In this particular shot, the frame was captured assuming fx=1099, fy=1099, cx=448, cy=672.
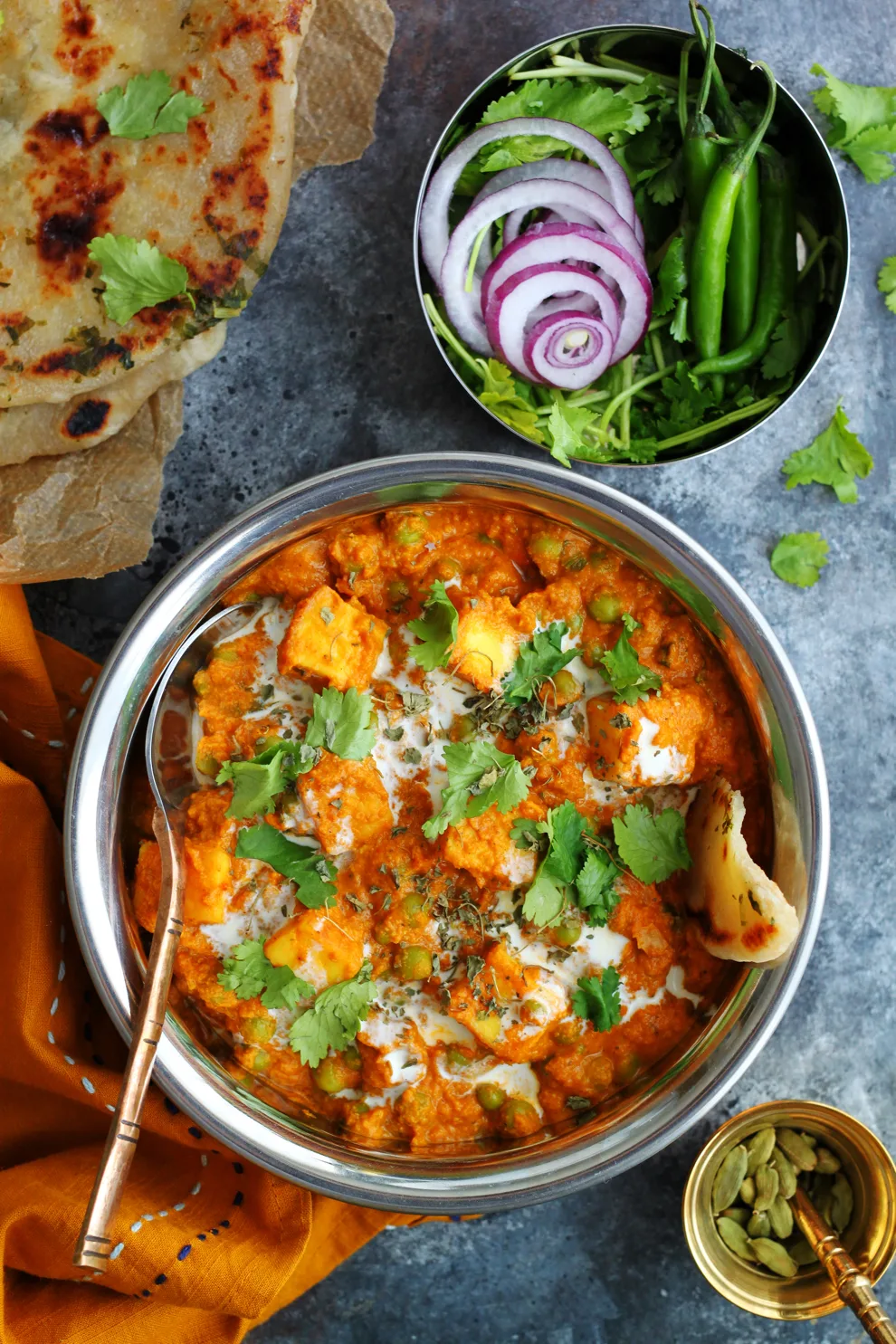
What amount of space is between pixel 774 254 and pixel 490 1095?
105 inches

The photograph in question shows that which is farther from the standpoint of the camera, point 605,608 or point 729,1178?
point 729,1178

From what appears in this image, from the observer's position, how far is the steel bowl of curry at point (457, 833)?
3.05 meters

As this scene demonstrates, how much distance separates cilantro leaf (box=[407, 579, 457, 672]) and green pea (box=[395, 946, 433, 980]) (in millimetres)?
805

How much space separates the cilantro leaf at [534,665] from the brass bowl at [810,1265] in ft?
4.85

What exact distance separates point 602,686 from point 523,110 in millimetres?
1714

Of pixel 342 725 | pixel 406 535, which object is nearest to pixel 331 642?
pixel 342 725

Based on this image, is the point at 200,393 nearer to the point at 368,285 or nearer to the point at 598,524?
the point at 368,285

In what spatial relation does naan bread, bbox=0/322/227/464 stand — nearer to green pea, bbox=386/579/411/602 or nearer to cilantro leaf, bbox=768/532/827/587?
green pea, bbox=386/579/411/602

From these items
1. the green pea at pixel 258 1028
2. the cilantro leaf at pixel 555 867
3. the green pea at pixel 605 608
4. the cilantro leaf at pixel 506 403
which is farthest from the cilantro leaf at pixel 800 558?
the green pea at pixel 258 1028

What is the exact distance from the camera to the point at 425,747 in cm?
316

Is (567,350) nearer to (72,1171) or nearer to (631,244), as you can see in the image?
(631,244)

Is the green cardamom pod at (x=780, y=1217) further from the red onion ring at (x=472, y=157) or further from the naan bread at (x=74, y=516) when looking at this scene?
the red onion ring at (x=472, y=157)

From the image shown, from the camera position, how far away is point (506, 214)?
3.27m

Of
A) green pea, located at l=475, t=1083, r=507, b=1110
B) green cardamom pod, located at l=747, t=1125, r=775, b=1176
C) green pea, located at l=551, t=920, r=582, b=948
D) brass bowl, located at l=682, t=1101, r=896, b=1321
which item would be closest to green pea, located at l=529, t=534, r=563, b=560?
green pea, located at l=551, t=920, r=582, b=948
